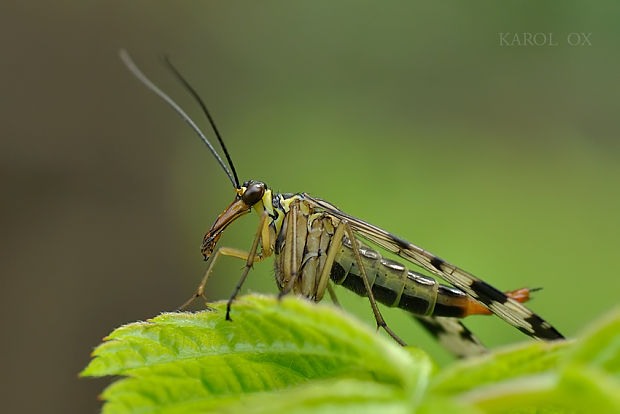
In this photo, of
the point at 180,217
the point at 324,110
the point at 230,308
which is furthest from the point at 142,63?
the point at 230,308

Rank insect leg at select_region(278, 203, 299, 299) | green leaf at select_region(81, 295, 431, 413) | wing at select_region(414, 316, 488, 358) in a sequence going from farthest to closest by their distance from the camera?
wing at select_region(414, 316, 488, 358)
insect leg at select_region(278, 203, 299, 299)
green leaf at select_region(81, 295, 431, 413)

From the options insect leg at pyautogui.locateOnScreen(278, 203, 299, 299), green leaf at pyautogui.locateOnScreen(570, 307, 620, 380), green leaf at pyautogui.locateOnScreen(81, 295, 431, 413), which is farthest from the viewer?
insect leg at pyautogui.locateOnScreen(278, 203, 299, 299)

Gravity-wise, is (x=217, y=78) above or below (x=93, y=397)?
above

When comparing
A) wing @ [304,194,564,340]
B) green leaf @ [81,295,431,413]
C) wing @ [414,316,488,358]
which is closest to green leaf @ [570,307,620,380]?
green leaf @ [81,295,431,413]

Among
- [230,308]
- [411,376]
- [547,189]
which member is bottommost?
[230,308]

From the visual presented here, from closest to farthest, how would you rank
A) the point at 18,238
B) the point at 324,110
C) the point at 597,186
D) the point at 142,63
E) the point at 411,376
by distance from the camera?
the point at 411,376, the point at 597,186, the point at 324,110, the point at 18,238, the point at 142,63

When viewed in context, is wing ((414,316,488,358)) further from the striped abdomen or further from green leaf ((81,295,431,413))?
green leaf ((81,295,431,413))

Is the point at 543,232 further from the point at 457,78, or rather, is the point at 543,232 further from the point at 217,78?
the point at 217,78
